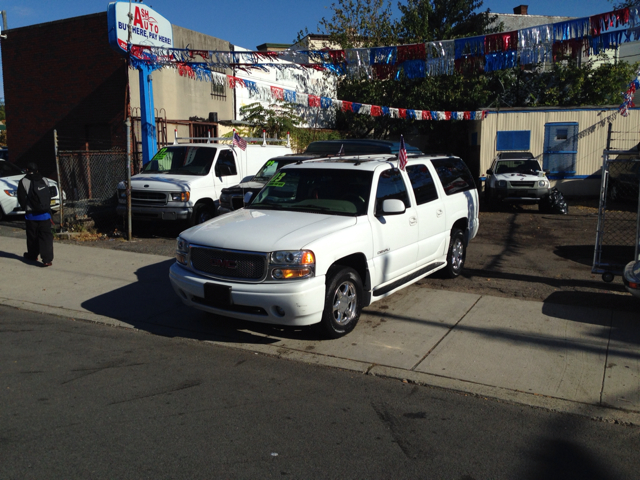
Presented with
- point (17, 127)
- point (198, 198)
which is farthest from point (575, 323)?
point (17, 127)

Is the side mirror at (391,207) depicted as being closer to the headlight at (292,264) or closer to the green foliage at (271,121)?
the headlight at (292,264)

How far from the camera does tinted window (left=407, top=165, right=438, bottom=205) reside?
24.0ft

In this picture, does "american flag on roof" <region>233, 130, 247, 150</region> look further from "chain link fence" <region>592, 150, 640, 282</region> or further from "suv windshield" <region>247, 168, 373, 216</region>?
"chain link fence" <region>592, 150, 640, 282</region>

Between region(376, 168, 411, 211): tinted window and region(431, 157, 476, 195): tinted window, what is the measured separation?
1.20m

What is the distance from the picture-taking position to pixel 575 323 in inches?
252

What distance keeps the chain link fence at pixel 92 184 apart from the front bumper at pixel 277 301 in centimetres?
780

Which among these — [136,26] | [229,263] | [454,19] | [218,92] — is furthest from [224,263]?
[454,19]

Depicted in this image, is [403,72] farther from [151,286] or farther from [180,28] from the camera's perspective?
[180,28]

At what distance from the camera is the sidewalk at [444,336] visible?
485 cm

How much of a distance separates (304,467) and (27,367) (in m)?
3.11

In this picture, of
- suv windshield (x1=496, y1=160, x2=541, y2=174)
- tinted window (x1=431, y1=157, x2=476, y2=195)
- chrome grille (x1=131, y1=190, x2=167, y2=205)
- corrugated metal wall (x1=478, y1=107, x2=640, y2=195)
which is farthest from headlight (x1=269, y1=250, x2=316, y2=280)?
corrugated metal wall (x1=478, y1=107, x2=640, y2=195)

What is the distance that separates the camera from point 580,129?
20656mm

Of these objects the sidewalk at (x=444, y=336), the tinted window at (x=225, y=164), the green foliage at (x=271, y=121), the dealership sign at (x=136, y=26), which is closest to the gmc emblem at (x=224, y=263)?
the sidewalk at (x=444, y=336)

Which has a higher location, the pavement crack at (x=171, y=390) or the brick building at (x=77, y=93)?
the brick building at (x=77, y=93)
